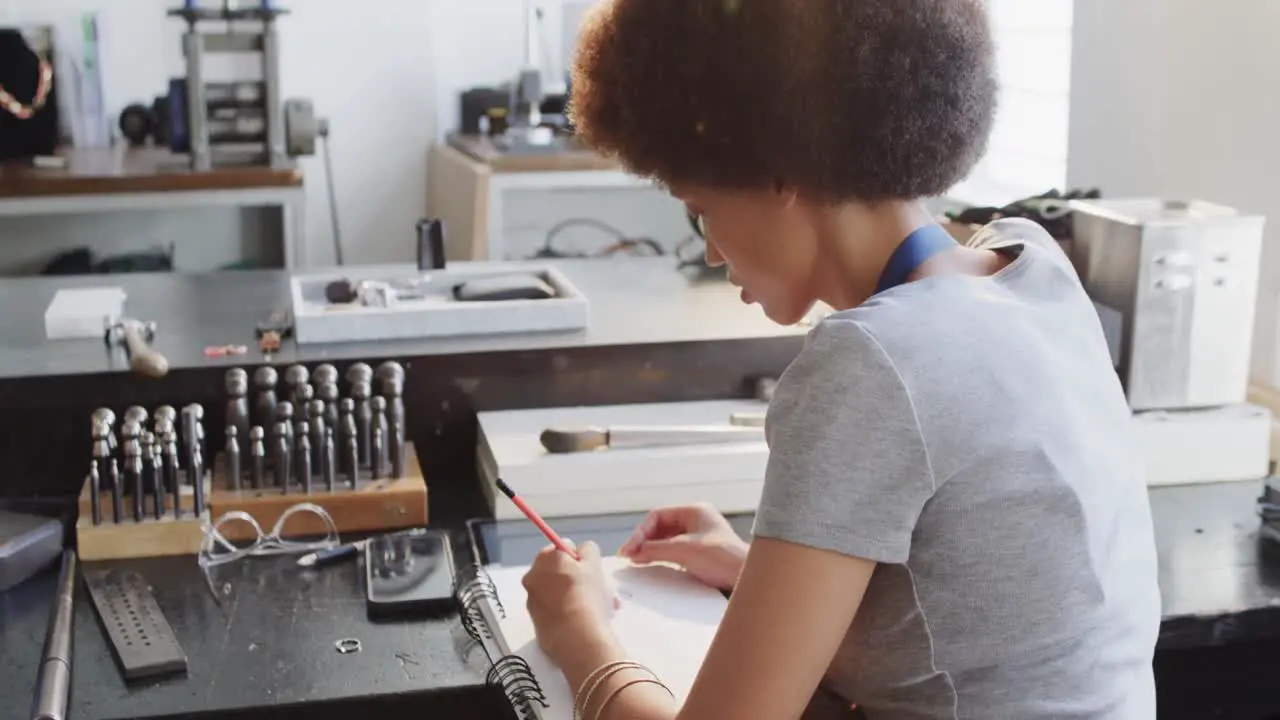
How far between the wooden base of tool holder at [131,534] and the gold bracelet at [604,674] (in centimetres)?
50

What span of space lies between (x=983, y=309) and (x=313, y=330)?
0.83 meters

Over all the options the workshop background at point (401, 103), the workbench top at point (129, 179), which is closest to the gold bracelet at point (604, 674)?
the workshop background at point (401, 103)

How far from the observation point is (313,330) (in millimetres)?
1383

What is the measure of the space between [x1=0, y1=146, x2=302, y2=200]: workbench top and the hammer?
57.2 inches

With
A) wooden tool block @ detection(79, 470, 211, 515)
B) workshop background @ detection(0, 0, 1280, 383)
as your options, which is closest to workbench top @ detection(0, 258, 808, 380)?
wooden tool block @ detection(79, 470, 211, 515)

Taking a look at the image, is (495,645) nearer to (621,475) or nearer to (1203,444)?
(621,475)

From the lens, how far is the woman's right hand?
1.08m

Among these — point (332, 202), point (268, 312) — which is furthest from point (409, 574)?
point (332, 202)

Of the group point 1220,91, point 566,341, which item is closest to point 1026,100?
point 1220,91

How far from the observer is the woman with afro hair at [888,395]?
0.71 m

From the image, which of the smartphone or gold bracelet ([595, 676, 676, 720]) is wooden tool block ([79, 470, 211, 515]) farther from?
gold bracelet ([595, 676, 676, 720])

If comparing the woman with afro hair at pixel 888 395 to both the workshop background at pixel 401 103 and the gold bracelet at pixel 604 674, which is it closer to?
the gold bracelet at pixel 604 674

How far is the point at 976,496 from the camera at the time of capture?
736 mm

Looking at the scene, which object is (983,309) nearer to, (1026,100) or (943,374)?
(943,374)
